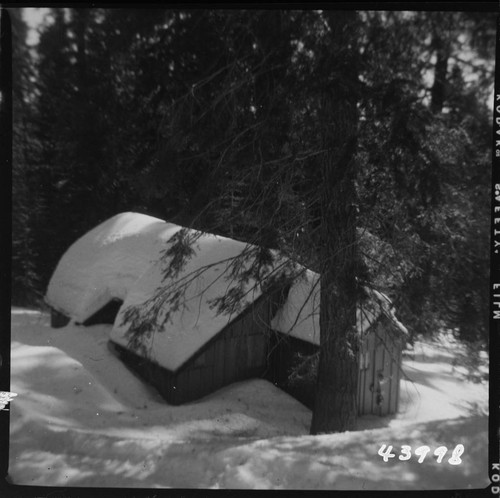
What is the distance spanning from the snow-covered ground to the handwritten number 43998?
28 mm

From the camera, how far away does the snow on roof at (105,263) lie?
3.46 metres

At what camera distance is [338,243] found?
3.20m

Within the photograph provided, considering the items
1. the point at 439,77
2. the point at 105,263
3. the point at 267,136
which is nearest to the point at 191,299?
the point at 105,263

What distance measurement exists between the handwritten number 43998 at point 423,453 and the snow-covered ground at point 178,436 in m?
0.03

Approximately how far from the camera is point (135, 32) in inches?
114

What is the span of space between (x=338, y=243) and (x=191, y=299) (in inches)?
60.9

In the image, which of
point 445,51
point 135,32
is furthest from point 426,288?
point 135,32

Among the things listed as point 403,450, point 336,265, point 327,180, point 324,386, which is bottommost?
point 403,450

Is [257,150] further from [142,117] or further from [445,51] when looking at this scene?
[445,51]

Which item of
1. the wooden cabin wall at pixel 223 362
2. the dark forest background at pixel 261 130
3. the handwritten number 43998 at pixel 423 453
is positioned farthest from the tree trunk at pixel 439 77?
the handwritten number 43998 at pixel 423 453

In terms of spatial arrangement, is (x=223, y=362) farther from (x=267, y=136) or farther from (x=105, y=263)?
(x=267, y=136)

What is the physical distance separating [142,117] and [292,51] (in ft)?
4.65

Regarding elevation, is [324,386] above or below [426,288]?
below

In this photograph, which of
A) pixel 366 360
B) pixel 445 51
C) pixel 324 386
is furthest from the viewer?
pixel 366 360
